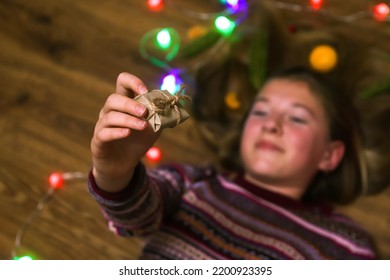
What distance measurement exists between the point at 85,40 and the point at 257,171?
2.24 feet

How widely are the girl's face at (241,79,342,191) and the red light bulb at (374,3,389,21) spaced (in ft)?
1.31

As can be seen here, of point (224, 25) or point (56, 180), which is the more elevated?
point (224, 25)

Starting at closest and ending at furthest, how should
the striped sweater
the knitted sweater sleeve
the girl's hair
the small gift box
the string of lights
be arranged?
the small gift box
the knitted sweater sleeve
the striped sweater
the girl's hair
the string of lights

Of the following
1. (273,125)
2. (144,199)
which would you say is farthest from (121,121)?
(273,125)

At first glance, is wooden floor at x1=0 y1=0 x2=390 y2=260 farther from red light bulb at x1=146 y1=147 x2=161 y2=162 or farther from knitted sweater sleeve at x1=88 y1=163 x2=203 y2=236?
knitted sweater sleeve at x1=88 y1=163 x2=203 y2=236

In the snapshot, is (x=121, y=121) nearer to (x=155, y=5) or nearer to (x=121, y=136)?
(x=121, y=136)

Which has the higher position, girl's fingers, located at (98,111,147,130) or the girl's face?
the girl's face

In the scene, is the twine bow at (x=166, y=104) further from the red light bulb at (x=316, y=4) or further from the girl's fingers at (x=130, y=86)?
the red light bulb at (x=316, y=4)

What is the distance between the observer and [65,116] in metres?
1.45

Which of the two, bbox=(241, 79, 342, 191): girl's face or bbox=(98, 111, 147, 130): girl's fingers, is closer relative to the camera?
bbox=(98, 111, 147, 130): girl's fingers

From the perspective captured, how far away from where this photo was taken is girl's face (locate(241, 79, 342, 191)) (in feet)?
3.93

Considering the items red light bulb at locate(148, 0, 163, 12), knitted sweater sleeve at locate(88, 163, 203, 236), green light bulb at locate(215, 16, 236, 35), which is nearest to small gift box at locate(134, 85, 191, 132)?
knitted sweater sleeve at locate(88, 163, 203, 236)

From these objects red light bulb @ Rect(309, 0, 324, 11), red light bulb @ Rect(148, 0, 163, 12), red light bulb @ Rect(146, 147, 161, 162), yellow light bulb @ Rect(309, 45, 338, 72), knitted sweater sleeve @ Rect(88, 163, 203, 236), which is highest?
red light bulb @ Rect(309, 0, 324, 11)

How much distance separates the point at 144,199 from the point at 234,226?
27cm
